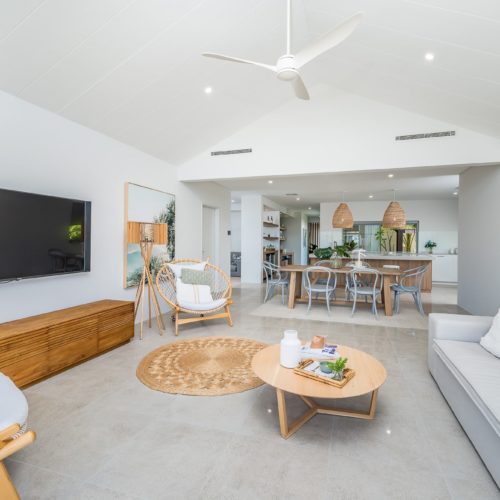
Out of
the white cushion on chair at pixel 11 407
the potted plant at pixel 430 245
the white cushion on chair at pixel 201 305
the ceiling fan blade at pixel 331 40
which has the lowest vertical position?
the white cushion on chair at pixel 201 305

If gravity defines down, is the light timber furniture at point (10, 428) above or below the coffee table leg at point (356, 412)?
above

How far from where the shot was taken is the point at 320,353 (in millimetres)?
2498

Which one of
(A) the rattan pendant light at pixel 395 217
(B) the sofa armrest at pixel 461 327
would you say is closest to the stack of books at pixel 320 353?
(B) the sofa armrest at pixel 461 327

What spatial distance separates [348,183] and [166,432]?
21.4 feet

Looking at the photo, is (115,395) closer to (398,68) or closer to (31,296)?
(31,296)

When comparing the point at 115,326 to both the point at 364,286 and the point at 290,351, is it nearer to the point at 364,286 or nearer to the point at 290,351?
the point at 290,351

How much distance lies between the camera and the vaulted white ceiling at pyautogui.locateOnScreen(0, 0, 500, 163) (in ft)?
8.77

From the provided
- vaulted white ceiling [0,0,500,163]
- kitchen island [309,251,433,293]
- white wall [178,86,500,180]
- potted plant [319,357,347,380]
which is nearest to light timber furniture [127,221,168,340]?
vaulted white ceiling [0,0,500,163]

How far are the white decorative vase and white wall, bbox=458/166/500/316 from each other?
4.05 m

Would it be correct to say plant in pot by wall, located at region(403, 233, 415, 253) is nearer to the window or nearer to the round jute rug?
the window

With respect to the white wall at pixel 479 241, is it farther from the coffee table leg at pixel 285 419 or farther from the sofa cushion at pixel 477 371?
the coffee table leg at pixel 285 419

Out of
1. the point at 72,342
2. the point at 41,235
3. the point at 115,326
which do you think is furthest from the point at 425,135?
the point at 72,342

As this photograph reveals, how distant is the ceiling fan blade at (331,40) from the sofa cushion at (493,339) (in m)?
2.34

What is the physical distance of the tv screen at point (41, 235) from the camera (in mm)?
2840
